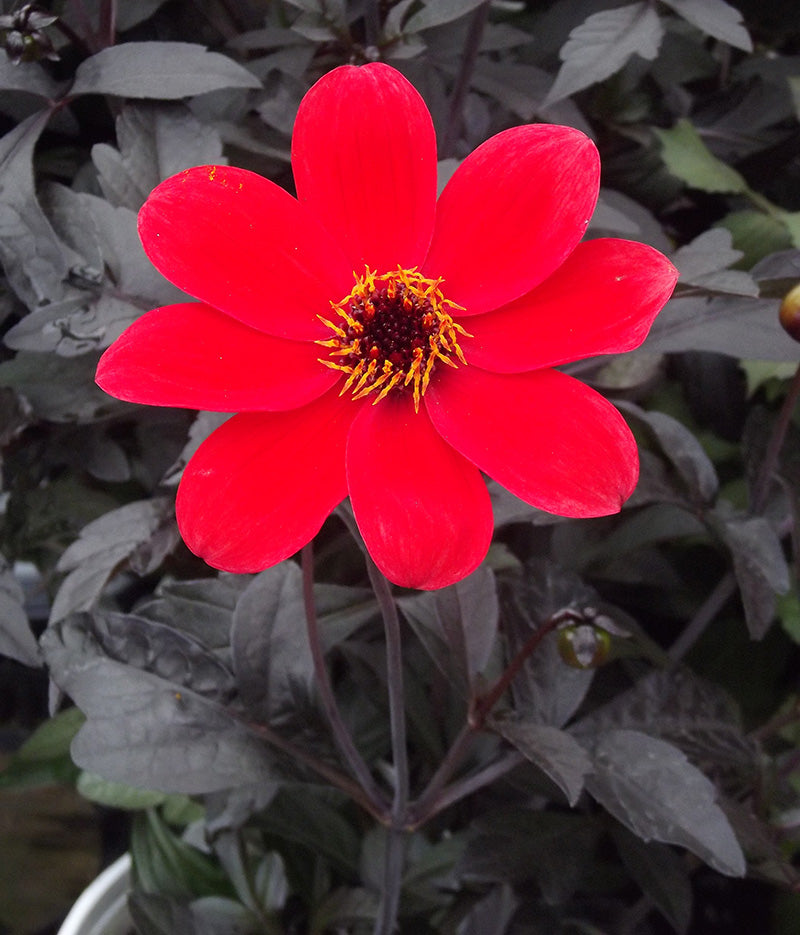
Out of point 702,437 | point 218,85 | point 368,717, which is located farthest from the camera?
point 702,437

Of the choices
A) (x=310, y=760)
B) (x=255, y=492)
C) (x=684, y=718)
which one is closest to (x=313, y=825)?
(x=310, y=760)

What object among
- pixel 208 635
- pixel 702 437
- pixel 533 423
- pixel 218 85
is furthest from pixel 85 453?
pixel 702 437

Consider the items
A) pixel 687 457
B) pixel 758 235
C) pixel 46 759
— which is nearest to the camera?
pixel 687 457

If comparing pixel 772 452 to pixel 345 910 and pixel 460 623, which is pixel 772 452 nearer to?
pixel 460 623

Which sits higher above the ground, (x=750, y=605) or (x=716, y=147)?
(x=716, y=147)

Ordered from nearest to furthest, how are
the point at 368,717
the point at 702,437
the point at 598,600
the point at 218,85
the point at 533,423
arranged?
the point at 533,423 < the point at 218,85 < the point at 598,600 < the point at 368,717 < the point at 702,437

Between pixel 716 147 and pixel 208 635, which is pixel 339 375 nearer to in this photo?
pixel 208 635
